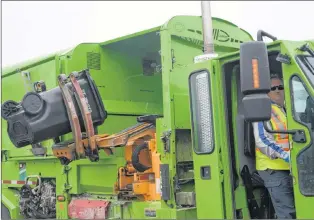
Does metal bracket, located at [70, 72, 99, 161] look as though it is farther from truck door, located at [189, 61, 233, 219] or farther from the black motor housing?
truck door, located at [189, 61, 233, 219]

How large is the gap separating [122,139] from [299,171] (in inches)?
77.2

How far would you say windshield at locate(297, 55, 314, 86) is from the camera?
3562 millimetres

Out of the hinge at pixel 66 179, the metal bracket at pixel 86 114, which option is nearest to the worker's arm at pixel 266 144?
the metal bracket at pixel 86 114

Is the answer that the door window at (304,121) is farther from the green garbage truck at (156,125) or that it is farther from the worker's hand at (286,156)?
the worker's hand at (286,156)

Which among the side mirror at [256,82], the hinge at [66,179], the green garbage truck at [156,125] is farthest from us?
the hinge at [66,179]

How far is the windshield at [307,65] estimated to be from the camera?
140 inches

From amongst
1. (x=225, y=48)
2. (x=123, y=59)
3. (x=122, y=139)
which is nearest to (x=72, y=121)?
(x=122, y=139)

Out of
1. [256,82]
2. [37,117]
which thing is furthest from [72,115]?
[256,82]

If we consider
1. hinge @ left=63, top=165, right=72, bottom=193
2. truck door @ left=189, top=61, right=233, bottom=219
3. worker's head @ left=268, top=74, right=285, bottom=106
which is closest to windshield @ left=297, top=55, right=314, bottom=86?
worker's head @ left=268, top=74, right=285, bottom=106

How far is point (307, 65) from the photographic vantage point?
3.63m

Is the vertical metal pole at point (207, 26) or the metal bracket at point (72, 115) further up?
the vertical metal pole at point (207, 26)

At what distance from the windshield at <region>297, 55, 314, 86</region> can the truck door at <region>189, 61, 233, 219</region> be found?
0.72 metres

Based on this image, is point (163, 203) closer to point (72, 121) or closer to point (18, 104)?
point (72, 121)

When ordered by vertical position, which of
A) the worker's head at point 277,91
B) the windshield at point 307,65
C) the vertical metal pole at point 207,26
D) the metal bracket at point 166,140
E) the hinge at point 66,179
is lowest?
the hinge at point 66,179
